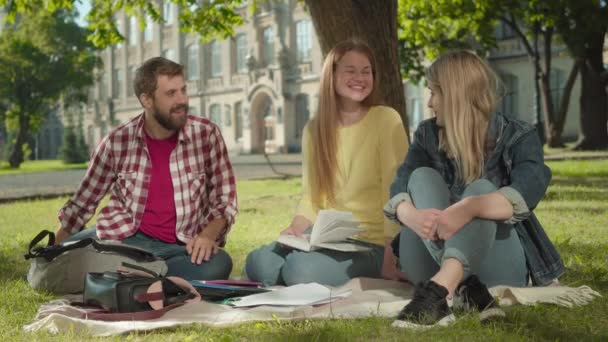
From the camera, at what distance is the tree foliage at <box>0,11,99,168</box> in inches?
1527

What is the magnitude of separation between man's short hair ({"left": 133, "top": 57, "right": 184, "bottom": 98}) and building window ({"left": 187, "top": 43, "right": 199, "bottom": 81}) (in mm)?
48152

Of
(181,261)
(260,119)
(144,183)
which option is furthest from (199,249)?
(260,119)

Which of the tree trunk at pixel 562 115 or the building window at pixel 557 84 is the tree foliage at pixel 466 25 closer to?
the tree trunk at pixel 562 115

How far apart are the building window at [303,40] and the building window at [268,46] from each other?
2427 millimetres

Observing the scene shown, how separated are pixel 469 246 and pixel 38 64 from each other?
38835 millimetres

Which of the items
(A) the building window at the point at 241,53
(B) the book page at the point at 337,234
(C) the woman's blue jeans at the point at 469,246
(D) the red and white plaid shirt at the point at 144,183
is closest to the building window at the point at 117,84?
(A) the building window at the point at 241,53

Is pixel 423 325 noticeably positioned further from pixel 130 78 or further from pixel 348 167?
pixel 130 78

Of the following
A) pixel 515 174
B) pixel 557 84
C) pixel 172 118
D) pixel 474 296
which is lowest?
pixel 474 296

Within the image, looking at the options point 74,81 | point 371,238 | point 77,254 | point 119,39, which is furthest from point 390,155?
point 74,81

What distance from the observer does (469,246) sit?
11.4 feet

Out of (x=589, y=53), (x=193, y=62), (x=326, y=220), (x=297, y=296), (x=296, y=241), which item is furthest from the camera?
(x=193, y=62)

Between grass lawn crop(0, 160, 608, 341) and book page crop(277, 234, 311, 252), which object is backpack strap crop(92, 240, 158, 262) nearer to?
grass lawn crop(0, 160, 608, 341)

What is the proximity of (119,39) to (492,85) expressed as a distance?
34.7ft

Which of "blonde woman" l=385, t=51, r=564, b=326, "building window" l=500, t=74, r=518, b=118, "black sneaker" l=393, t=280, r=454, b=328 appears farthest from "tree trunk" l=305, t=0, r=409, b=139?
"building window" l=500, t=74, r=518, b=118
